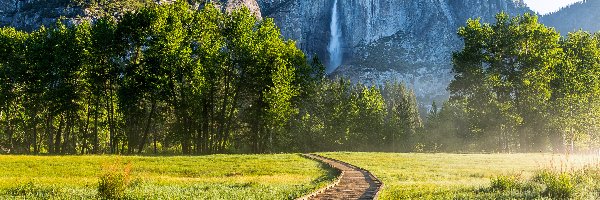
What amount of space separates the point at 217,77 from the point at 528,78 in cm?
4537

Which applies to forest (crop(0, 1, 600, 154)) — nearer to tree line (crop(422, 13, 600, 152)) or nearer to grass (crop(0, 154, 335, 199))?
tree line (crop(422, 13, 600, 152))

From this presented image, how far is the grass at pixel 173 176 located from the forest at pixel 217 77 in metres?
16.4

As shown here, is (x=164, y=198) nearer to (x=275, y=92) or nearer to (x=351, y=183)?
(x=351, y=183)

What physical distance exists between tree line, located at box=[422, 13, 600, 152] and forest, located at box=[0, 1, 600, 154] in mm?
193

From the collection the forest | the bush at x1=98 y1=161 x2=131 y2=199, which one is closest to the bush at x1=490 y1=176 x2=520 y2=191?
the bush at x1=98 y1=161 x2=131 y2=199

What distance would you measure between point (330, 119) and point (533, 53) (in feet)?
138

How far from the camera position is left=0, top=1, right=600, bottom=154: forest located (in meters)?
53.1

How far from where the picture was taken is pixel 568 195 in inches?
615

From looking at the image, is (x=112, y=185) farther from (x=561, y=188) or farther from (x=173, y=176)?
(x=561, y=188)

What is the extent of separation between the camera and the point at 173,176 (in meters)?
31.3

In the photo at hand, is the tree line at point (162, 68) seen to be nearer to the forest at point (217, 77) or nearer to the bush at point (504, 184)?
the forest at point (217, 77)

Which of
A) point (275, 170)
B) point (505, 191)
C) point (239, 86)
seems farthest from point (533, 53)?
point (505, 191)

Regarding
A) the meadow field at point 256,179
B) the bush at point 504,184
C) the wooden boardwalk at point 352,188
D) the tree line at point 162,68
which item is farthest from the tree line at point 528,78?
the bush at point 504,184

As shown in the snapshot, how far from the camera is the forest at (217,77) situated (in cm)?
5312
